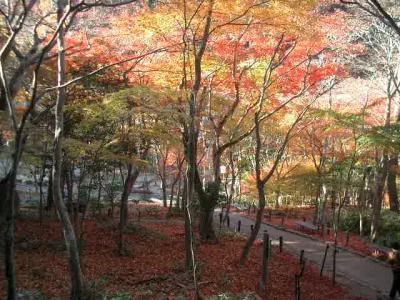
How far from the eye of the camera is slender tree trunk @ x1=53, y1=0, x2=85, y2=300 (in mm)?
7008

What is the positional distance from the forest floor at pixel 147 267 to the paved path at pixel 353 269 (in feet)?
2.34

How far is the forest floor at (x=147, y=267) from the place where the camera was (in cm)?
996

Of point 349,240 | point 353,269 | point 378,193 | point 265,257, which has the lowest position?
point 353,269

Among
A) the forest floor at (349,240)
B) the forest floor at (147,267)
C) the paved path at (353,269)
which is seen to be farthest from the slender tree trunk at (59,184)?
the forest floor at (349,240)

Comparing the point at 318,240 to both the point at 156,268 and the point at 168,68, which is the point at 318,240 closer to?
the point at 156,268

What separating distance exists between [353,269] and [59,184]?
38.5ft

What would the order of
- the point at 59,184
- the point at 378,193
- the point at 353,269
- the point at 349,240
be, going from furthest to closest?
the point at 349,240 → the point at 378,193 → the point at 353,269 → the point at 59,184

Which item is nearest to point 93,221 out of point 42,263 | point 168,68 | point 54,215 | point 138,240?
point 54,215

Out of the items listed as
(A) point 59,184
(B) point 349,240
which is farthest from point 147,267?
(B) point 349,240

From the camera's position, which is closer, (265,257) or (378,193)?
(265,257)

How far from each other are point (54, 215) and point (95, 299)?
11.6 meters

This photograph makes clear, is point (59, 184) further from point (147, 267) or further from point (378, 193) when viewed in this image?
point (378, 193)

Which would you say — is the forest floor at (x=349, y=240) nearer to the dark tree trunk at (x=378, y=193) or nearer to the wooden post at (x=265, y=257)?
the dark tree trunk at (x=378, y=193)

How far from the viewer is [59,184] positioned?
297 inches
